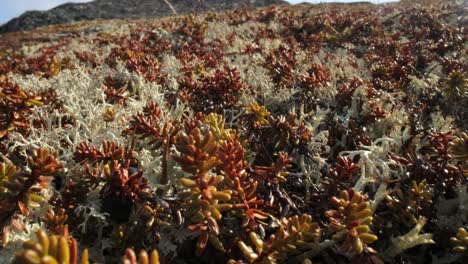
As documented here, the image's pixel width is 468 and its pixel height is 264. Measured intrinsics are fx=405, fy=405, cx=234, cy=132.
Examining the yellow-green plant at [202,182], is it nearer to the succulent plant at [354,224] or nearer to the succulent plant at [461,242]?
the succulent plant at [354,224]

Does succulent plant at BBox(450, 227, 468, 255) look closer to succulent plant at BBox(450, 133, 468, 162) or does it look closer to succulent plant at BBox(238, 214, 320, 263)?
succulent plant at BBox(450, 133, 468, 162)

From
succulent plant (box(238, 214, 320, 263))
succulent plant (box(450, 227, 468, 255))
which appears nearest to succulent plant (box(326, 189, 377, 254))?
succulent plant (box(238, 214, 320, 263))

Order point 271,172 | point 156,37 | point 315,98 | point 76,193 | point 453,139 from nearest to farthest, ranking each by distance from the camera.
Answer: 1. point 76,193
2. point 271,172
3. point 453,139
4. point 315,98
5. point 156,37

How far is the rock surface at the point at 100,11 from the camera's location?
91.4 feet

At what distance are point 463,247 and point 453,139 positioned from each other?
0.90 m

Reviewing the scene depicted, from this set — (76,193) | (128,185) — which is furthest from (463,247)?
(76,193)

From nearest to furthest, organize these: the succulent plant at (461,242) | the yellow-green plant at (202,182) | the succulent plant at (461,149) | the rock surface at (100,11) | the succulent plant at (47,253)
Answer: the succulent plant at (47,253) < the yellow-green plant at (202,182) < the succulent plant at (461,242) < the succulent plant at (461,149) < the rock surface at (100,11)

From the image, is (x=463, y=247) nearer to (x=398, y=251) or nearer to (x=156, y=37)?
(x=398, y=251)

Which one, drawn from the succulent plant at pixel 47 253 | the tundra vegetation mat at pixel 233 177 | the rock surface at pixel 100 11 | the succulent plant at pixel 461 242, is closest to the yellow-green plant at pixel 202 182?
the tundra vegetation mat at pixel 233 177

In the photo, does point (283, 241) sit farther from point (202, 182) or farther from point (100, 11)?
point (100, 11)

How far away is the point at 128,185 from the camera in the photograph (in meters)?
2.04

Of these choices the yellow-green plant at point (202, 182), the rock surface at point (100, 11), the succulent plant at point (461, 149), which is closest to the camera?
the yellow-green plant at point (202, 182)

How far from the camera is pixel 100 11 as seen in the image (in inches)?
1189

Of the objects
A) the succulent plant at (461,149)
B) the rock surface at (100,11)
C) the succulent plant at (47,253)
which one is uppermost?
the rock surface at (100,11)
